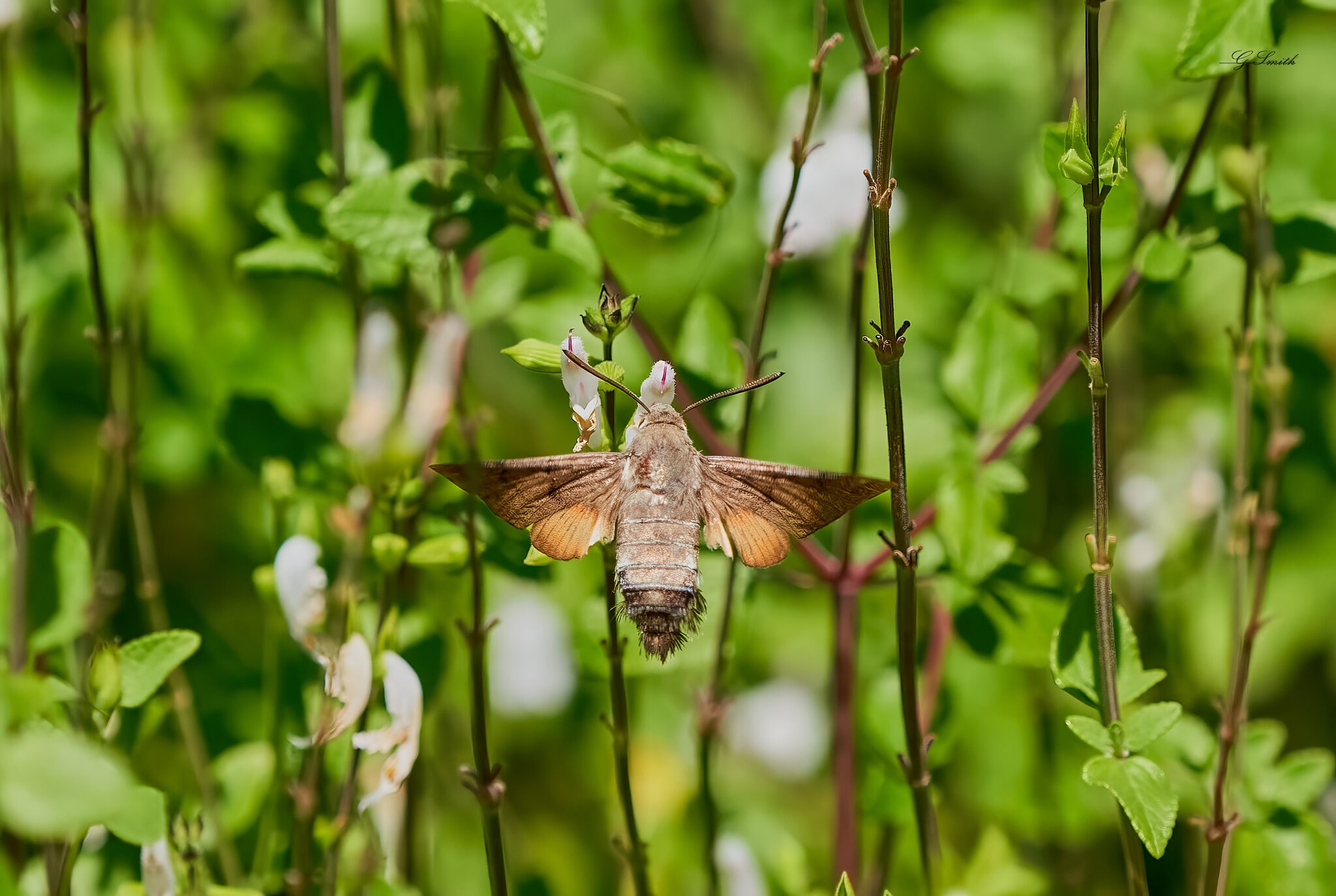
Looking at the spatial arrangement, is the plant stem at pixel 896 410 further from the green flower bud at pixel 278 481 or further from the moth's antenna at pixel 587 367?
the green flower bud at pixel 278 481

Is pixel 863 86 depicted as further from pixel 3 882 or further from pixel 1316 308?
pixel 3 882

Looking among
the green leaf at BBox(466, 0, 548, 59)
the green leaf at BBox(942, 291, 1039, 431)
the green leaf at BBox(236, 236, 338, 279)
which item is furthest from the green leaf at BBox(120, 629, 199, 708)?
the green leaf at BBox(942, 291, 1039, 431)

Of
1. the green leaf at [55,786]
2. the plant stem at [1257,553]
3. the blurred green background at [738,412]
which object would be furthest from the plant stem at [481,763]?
the plant stem at [1257,553]

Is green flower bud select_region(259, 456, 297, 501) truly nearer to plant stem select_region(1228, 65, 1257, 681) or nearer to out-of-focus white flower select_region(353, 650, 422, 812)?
out-of-focus white flower select_region(353, 650, 422, 812)

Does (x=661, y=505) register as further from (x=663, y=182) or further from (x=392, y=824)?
(x=392, y=824)

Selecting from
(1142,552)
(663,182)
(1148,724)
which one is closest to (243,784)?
(663,182)
